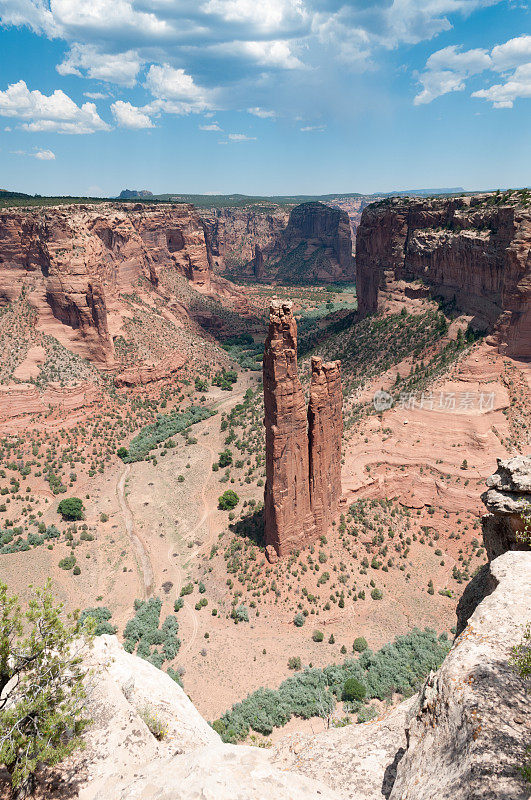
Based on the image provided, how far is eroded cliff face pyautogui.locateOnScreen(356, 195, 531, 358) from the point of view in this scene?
48.2m

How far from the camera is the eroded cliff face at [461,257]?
158 ft

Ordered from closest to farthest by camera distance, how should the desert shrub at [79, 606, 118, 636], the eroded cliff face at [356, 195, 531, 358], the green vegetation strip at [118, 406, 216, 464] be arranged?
the desert shrub at [79, 606, 118, 636]
the eroded cliff face at [356, 195, 531, 358]
the green vegetation strip at [118, 406, 216, 464]

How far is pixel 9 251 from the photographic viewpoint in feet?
236

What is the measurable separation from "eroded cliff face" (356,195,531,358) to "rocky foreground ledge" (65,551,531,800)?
4252cm

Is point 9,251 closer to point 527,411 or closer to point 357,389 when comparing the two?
point 357,389

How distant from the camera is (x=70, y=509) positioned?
48719 mm

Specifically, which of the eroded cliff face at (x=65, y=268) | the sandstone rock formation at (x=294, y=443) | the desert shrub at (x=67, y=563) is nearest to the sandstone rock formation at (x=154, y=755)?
the sandstone rock formation at (x=294, y=443)

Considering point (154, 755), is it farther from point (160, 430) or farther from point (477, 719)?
point (160, 430)

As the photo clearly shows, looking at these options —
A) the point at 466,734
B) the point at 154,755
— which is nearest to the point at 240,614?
the point at 154,755

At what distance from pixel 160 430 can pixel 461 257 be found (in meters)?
51.1

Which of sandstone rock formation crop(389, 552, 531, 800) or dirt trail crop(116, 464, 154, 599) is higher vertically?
sandstone rock formation crop(389, 552, 531, 800)

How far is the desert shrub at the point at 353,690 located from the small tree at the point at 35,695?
18.8 meters

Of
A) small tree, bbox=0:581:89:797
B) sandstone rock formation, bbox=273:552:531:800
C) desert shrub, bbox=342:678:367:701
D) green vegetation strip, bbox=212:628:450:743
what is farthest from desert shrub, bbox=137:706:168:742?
desert shrub, bbox=342:678:367:701

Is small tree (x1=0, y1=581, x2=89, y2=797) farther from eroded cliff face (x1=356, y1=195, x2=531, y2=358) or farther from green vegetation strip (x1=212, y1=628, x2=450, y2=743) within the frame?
eroded cliff face (x1=356, y1=195, x2=531, y2=358)
